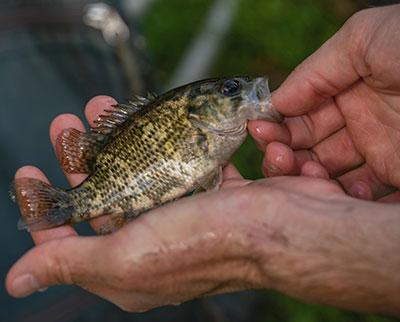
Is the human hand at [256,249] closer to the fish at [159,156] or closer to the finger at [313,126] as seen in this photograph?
the fish at [159,156]

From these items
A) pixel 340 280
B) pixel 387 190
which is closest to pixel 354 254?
pixel 340 280

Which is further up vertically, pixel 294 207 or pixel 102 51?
pixel 102 51

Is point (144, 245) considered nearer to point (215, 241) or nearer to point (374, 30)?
point (215, 241)

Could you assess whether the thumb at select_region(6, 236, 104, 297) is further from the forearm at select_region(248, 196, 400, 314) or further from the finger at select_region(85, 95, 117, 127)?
the finger at select_region(85, 95, 117, 127)

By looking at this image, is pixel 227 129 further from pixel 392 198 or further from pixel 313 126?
pixel 392 198

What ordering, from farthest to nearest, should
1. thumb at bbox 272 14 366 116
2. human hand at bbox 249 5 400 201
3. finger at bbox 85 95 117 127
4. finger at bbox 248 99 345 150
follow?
1. finger at bbox 85 95 117 127
2. finger at bbox 248 99 345 150
3. thumb at bbox 272 14 366 116
4. human hand at bbox 249 5 400 201

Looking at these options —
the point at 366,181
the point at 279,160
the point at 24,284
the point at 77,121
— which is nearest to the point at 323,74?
the point at 279,160

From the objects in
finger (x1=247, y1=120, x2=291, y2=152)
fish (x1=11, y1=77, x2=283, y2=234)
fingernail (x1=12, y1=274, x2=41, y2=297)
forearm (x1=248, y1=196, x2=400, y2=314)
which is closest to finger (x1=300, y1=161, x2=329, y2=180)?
finger (x1=247, y1=120, x2=291, y2=152)

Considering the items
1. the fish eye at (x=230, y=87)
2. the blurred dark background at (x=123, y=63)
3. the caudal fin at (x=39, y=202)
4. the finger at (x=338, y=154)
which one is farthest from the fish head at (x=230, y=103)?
the blurred dark background at (x=123, y=63)
